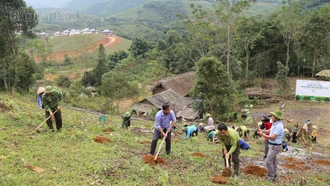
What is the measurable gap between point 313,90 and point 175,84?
1473 centimetres

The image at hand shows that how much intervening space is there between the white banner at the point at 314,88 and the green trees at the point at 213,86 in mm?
9787

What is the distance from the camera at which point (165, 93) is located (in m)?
29.2

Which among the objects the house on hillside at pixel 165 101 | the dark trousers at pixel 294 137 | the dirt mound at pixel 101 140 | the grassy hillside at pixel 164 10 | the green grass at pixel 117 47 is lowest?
the house on hillside at pixel 165 101

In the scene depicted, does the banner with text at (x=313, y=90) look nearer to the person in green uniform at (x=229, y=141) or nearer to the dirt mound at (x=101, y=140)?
the person in green uniform at (x=229, y=141)

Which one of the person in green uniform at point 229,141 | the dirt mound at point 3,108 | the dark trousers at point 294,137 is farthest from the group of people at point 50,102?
the dark trousers at point 294,137

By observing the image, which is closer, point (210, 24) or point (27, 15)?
point (27, 15)

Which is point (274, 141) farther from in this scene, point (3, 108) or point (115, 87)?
point (115, 87)

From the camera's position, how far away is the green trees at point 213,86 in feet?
73.1

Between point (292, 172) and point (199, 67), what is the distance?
597 inches

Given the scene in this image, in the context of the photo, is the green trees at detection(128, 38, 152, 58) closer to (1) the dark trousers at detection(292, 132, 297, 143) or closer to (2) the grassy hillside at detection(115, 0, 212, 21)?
(1) the dark trousers at detection(292, 132, 297, 143)

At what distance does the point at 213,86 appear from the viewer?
73.9 ft

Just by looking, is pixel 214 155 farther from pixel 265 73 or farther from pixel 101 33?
pixel 101 33

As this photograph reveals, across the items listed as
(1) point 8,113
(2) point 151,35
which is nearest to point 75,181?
(1) point 8,113

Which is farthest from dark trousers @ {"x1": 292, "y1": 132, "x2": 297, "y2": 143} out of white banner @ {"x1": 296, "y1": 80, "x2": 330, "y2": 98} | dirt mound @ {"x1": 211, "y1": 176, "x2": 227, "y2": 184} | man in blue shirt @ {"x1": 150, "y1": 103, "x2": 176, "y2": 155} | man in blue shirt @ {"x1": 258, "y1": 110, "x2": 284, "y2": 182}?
white banner @ {"x1": 296, "y1": 80, "x2": 330, "y2": 98}
